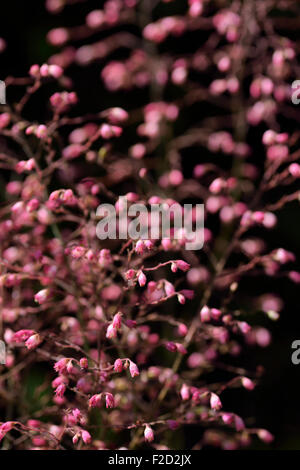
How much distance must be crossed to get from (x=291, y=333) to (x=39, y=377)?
96cm

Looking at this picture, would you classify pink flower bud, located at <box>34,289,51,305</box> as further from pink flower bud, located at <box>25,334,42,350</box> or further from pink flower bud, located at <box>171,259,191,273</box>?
pink flower bud, located at <box>171,259,191,273</box>

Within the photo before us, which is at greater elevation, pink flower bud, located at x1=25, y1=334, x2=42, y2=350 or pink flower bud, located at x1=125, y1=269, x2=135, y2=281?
pink flower bud, located at x1=125, y1=269, x2=135, y2=281

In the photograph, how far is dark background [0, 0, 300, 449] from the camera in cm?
207

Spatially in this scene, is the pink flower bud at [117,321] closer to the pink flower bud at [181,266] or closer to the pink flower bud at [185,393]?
the pink flower bud at [181,266]

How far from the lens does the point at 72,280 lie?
1167mm

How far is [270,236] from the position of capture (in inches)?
88.7

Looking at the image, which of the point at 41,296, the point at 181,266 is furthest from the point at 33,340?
the point at 181,266

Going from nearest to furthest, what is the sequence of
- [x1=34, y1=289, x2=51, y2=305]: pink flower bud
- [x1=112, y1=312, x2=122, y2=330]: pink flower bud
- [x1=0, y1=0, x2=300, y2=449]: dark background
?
[x1=112, y1=312, x2=122, y2=330]: pink flower bud < [x1=34, y1=289, x2=51, y2=305]: pink flower bud < [x1=0, y1=0, x2=300, y2=449]: dark background

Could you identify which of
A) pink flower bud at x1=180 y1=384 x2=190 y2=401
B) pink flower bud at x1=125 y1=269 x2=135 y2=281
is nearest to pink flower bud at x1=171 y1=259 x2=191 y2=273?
pink flower bud at x1=125 y1=269 x2=135 y2=281

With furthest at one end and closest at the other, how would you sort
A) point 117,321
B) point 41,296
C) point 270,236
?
point 270,236 < point 41,296 < point 117,321

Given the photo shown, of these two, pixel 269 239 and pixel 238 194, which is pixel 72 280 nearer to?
pixel 238 194

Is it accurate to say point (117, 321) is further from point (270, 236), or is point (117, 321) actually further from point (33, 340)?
point (270, 236)

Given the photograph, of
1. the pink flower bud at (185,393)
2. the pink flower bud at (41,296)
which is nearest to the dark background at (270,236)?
the pink flower bud at (185,393)

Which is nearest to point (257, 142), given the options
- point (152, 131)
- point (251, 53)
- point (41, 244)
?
point (251, 53)
